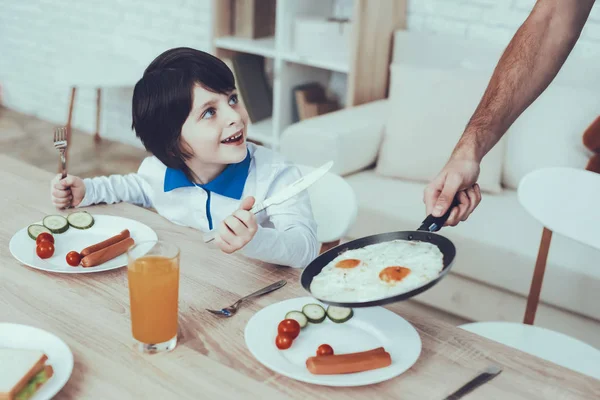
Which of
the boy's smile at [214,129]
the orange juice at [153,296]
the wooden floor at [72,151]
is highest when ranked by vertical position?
the boy's smile at [214,129]

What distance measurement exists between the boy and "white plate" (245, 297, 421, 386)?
32cm

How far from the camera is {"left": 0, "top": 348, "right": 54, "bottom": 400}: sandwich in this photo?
2.76 feet

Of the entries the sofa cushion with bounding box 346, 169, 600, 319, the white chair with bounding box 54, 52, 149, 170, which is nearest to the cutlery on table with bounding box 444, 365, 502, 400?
the sofa cushion with bounding box 346, 169, 600, 319

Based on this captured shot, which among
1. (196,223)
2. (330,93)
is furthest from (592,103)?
(196,223)

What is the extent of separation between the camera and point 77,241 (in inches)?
52.8

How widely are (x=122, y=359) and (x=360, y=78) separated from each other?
222 centimetres

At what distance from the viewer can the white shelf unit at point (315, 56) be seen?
2.95 m

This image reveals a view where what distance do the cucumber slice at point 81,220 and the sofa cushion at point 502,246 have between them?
122cm

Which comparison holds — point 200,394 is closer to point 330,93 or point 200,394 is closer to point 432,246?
point 432,246

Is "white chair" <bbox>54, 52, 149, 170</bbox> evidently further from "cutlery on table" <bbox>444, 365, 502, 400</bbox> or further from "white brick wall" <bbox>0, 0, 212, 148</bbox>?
"cutlery on table" <bbox>444, 365, 502, 400</bbox>

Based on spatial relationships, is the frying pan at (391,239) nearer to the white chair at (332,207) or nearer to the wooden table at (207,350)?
the wooden table at (207,350)

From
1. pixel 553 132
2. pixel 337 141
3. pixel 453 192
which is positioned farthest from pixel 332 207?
pixel 553 132

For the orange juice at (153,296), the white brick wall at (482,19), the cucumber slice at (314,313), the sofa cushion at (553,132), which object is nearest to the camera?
the orange juice at (153,296)

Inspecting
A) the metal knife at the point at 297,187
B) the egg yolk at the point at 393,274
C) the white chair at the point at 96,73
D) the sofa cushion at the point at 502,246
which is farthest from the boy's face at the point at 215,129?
the white chair at the point at 96,73
